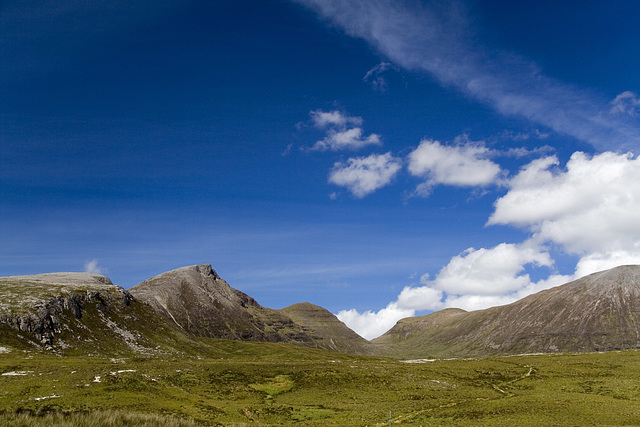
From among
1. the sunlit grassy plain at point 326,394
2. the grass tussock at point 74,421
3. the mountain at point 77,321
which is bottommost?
the sunlit grassy plain at point 326,394

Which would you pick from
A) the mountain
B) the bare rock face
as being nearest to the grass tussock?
the mountain

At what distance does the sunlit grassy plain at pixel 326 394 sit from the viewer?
47.4 m

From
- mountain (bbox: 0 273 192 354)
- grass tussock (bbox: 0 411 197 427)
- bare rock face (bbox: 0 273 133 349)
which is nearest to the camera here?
grass tussock (bbox: 0 411 197 427)

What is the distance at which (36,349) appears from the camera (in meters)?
→ 121

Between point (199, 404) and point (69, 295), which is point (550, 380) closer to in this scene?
point (199, 404)

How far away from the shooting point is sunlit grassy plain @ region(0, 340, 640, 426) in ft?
156

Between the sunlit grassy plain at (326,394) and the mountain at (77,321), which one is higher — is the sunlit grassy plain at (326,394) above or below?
below

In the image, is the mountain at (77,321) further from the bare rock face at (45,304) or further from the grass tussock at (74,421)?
the grass tussock at (74,421)

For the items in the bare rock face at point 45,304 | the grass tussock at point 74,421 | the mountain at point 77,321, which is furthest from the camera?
the bare rock face at point 45,304

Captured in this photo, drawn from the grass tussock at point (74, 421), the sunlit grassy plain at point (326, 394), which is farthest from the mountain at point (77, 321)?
the grass tussock at point (74, 421)

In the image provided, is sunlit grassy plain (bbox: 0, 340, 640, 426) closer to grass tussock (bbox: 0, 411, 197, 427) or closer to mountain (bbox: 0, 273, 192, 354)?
grass tussock (bbox: 0, 411, 197, 427)

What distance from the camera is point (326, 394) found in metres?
67.1

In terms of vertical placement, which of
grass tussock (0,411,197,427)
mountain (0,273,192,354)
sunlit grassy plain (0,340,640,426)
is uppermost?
mountain (0,273,192,354)

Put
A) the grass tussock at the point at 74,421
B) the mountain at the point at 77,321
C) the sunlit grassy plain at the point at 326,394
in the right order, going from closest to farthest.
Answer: the grass tussock at the point at 74,421 → the sunlit grassy plain at the point at 326,394 → the mountain at the point at 77,321
